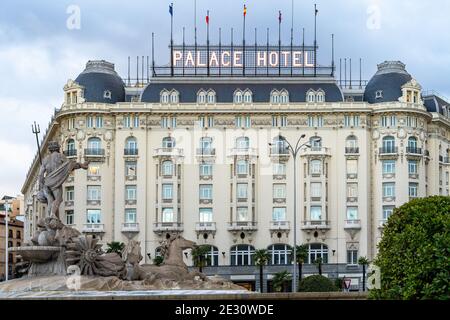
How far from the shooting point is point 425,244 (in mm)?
35531

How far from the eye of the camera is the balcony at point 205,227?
4936 inches

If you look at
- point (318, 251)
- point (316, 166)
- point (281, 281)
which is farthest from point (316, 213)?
point (281, 281)

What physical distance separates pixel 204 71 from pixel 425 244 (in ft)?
330

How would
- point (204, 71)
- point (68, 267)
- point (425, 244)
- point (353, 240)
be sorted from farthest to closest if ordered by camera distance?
point (204, 71) < point (353, 240) < point (68, 267) < point (425, 244)

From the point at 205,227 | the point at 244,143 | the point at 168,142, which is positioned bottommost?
the point at 205,227

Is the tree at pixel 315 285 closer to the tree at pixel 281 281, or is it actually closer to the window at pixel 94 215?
the tree at pixel 281 281

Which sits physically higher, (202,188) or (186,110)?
(186,110)

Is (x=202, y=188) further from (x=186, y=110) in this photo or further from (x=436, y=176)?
(x=436, y=176)

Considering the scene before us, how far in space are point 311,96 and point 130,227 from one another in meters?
27.7

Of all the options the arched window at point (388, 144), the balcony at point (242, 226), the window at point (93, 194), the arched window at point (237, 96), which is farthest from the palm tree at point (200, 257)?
the arched window at point (388, 144)

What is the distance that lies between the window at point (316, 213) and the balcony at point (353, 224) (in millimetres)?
3302

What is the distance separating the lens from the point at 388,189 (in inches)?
4983

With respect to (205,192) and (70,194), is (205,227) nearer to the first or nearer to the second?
(205,192)
